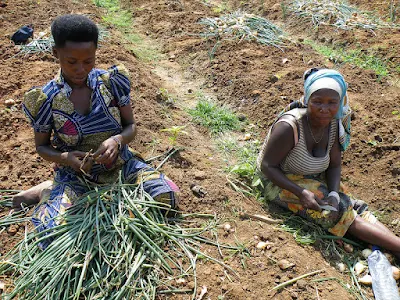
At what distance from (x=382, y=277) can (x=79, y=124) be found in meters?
1.78

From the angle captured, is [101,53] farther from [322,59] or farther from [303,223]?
[303,223]

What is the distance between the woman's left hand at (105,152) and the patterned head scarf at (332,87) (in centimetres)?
111

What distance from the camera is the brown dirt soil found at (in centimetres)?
211

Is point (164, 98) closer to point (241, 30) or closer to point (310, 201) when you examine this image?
point (241, 30)

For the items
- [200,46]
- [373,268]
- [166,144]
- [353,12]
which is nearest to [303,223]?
[373,268]

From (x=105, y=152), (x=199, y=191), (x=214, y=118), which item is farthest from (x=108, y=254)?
(x=214, y=118)

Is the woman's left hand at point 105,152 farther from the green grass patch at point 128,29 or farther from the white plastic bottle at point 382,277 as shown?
the green grass patch at point 128,29

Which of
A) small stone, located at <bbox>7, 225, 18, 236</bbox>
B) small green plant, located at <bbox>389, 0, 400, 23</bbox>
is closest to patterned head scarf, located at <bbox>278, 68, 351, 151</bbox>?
small stone, located at <bbox>7, 225, 18, 236</bbox>

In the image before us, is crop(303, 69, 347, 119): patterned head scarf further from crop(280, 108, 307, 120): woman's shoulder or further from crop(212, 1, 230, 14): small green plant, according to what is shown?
crop(212, 1, 230, 14): small green plant

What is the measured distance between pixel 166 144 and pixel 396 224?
1.66 meters

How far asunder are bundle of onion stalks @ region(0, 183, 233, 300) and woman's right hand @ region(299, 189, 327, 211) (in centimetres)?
64

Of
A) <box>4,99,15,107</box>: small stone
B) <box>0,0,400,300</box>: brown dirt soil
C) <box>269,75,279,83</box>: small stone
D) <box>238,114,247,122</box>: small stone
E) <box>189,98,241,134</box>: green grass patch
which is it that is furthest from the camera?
<box>269,75,279,83</box>: small stone

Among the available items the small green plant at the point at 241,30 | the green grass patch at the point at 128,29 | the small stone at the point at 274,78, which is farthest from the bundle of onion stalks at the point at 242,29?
the small stone at the point at 274,78

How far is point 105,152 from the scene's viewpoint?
1996 mm
